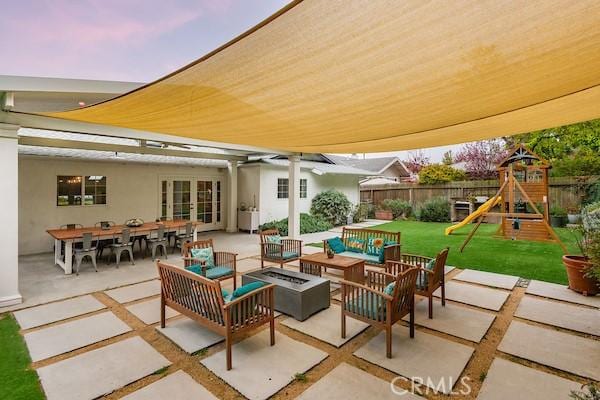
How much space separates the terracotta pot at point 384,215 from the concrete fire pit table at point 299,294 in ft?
40.7

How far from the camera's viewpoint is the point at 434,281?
416cm

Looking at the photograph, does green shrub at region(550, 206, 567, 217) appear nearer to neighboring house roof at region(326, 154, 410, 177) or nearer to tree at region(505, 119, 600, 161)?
tree at region(505, 119, 600, 161)

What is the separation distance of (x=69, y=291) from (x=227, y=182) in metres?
7.74

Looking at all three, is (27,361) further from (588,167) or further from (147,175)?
(588,167)

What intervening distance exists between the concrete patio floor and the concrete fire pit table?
12 centimetres

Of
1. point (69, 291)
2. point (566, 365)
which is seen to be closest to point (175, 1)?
point (69, 291)

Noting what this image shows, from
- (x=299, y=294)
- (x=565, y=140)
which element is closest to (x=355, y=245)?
(x=299, y=294)

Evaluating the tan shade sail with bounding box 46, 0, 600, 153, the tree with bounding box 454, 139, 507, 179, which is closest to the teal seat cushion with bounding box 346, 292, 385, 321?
the tan shade sail with bounding box 46, 0, 600, 153

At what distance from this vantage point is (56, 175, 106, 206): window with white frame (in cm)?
863

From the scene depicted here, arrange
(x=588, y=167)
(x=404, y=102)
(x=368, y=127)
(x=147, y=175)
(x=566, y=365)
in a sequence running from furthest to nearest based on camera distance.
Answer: (x=588, y=167), (x=147, y=175), (x=368, y=127), (x=566, y=365), (x=404, y=102)

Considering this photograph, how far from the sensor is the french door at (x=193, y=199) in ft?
35.4

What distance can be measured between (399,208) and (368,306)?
1358cm

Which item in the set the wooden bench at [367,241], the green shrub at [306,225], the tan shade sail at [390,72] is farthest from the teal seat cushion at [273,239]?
the green shrub at [306,225]

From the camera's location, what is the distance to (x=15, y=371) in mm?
2861
